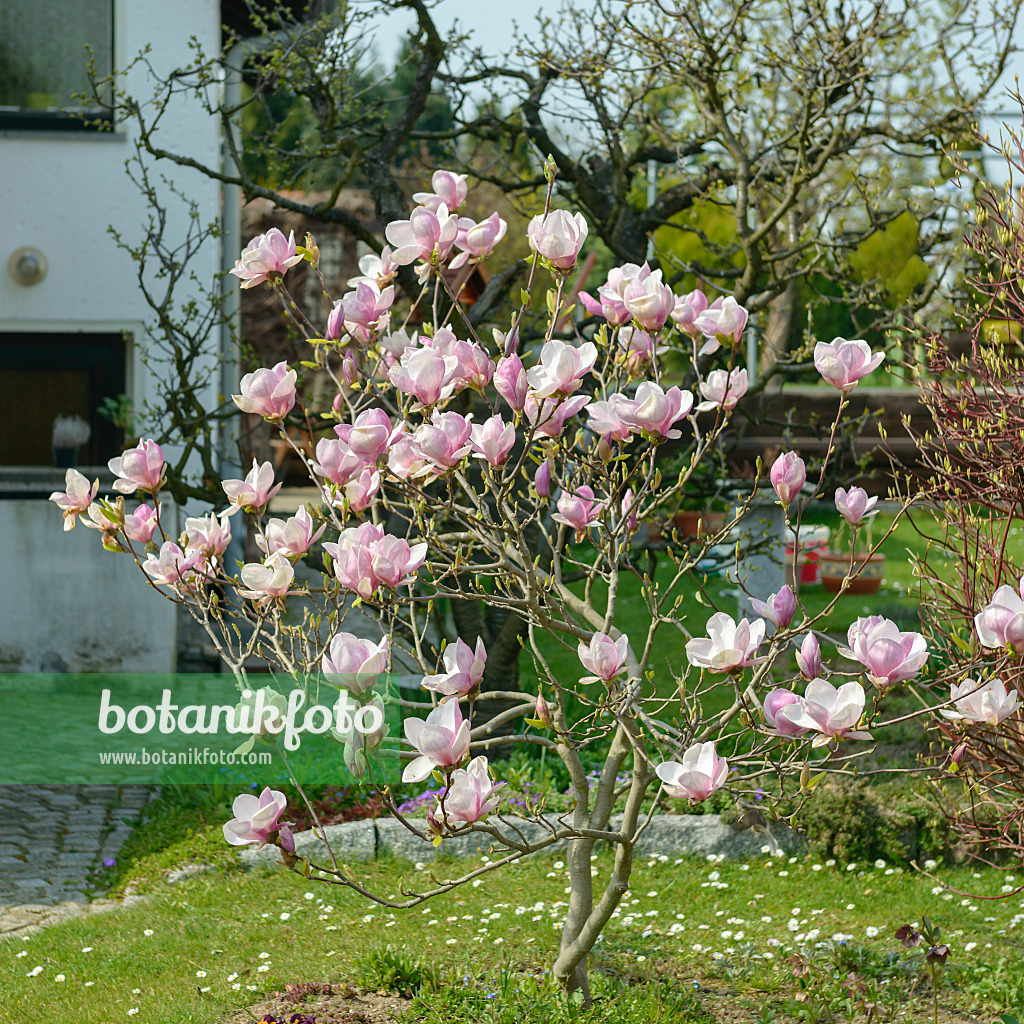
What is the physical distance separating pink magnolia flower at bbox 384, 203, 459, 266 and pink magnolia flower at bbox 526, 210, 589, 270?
0.28m

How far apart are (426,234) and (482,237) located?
0.16 metres

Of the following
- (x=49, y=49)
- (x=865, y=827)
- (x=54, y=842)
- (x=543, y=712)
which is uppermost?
(x=49, y=49)

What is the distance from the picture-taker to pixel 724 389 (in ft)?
9.87

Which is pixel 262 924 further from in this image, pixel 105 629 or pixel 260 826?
pixel 105 629

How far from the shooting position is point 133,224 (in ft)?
29.5

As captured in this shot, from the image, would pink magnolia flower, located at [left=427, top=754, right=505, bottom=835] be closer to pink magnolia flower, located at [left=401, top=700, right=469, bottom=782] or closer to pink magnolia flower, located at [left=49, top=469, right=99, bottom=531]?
pink magnolia flower, located at [left=401, top=700, right=469, bottom=782]

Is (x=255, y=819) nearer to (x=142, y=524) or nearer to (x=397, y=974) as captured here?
(x=142, y=524)

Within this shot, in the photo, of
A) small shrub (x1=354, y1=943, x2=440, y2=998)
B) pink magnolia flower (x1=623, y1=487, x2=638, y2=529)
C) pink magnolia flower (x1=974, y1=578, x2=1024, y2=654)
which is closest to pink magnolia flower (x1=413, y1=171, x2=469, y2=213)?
pink magnolia flower (x1=623, y1=487, x2=638, y2=529)

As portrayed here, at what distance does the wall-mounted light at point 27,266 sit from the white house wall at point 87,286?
0.04 m

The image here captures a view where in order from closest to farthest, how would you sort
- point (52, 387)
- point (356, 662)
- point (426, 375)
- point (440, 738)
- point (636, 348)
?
point (440, 738) < point (356, 662) < point (426, 375) < point (636, 348) < point (52, 387)

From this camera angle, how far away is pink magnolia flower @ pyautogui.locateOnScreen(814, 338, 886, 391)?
2.72m

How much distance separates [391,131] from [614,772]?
4243 millimetres

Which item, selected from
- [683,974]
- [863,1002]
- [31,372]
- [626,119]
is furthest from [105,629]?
[863,1002]

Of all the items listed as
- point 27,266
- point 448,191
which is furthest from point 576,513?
point 27,266
